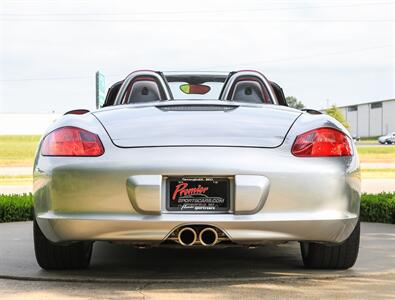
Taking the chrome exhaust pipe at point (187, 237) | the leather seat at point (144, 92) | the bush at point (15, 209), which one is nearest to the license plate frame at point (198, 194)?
the chrome exhaust pipe at point (187, 237)

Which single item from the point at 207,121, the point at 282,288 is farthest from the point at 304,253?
the point at 207,121

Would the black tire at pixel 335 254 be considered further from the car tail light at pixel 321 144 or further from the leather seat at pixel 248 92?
the leather seat at pixel 248 92

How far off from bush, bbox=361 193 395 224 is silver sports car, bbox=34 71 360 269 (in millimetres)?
4281

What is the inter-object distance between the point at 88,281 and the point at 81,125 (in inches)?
39.2

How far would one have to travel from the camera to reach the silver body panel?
4.05m

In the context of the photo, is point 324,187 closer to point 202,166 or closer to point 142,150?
point 202,166

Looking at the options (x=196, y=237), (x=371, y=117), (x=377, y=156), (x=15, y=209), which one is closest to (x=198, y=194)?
(x=196, y=237)

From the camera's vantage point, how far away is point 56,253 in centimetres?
473

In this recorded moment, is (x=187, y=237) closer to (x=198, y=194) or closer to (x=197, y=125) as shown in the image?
(x=198, y=194)

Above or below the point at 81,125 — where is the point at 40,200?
below

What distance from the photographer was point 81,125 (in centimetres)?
437

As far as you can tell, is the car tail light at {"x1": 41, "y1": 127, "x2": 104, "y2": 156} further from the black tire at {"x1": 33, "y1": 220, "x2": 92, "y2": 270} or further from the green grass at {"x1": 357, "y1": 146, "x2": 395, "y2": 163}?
the green grass at {"x1": 357, "y1": 146, "x2": 395, "y2": 163}

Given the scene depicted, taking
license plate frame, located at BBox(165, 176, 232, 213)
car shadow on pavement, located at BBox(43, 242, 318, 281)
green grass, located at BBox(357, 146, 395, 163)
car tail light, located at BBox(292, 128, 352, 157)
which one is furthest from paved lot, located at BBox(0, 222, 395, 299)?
green grass, located at BBox(357, 146, 395, 163)

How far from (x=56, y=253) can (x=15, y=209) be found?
4.40m
